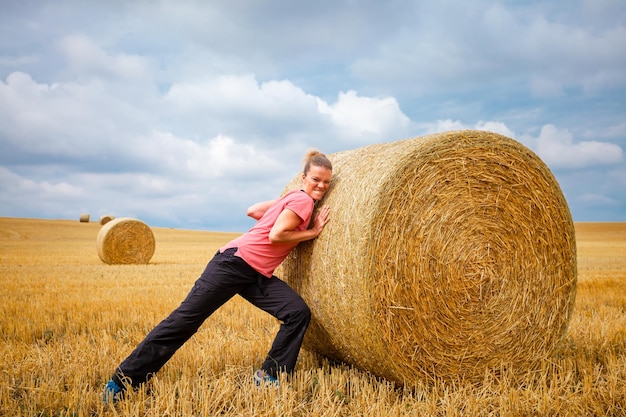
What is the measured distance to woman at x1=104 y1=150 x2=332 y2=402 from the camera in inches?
157

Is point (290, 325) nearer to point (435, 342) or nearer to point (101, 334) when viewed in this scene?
point (435, 342)

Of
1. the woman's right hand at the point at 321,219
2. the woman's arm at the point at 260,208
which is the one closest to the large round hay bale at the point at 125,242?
the woman's arm at the point at 260,208

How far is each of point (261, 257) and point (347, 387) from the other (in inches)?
52.9

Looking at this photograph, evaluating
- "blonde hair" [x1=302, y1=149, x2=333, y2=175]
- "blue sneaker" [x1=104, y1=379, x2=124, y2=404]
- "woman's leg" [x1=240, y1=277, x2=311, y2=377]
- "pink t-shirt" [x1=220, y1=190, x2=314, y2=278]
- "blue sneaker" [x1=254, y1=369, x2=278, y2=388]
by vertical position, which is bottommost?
"blue sneaker" [x1=104, y1=379, x2=124, y2=404]

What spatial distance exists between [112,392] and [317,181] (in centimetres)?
238

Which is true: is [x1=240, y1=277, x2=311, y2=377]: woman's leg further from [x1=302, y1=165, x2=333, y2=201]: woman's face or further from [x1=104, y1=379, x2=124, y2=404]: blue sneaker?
[x1=104, y1=379, x2=124, y2=404]: blue sneaker

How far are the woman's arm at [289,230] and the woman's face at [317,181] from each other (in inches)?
9.4

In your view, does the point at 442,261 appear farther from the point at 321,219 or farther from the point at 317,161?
the point at 317,161

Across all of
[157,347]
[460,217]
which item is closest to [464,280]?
[460,217]

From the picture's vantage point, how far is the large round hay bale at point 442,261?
3.86 metres

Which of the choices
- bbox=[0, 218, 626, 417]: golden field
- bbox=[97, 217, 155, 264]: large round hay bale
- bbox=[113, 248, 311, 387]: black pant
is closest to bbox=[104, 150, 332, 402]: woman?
bbox=[113, 248, 311, 387]: black pant

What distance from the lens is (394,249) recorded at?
3.85m

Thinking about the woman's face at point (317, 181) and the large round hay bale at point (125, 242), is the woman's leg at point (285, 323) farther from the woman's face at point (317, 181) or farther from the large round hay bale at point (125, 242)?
the large round hay bale at point (125, 242)

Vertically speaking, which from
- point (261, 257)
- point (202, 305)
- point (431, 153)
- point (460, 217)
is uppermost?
point (431, 153)
